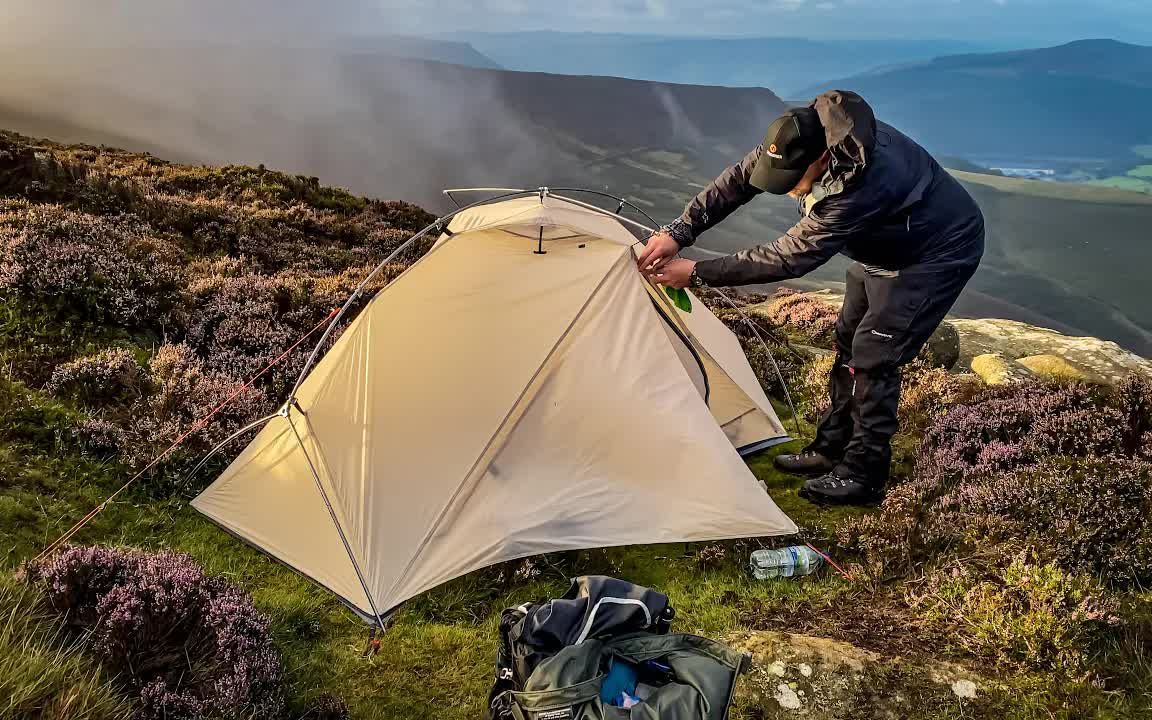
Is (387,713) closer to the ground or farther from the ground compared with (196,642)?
closer to the ground

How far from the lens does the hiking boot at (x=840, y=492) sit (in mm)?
6289

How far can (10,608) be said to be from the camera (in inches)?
143

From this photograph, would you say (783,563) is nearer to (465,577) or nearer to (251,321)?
(465,577)

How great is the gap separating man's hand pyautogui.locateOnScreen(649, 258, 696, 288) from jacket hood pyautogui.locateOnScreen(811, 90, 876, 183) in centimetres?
123

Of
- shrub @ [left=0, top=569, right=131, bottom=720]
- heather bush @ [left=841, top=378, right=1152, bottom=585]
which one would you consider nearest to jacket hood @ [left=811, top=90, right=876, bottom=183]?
heather bush @ [left=841, top=378, right=1152, bottom=585]

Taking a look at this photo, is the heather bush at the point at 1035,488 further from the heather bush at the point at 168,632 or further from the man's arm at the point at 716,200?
the heather bush at the point at 168,632

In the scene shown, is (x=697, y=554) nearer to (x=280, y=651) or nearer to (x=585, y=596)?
(x=585, y=596)

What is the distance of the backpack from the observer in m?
3.17

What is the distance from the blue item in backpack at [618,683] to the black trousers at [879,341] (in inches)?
141

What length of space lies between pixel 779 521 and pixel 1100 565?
2267 mm

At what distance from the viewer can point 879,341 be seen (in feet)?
18.9

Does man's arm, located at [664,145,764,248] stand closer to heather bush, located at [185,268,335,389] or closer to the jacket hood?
the jacket hood

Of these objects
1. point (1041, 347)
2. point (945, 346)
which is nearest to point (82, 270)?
point (945, 346)

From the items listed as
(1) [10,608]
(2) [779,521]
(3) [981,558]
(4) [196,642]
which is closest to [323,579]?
(4) [196,642]
